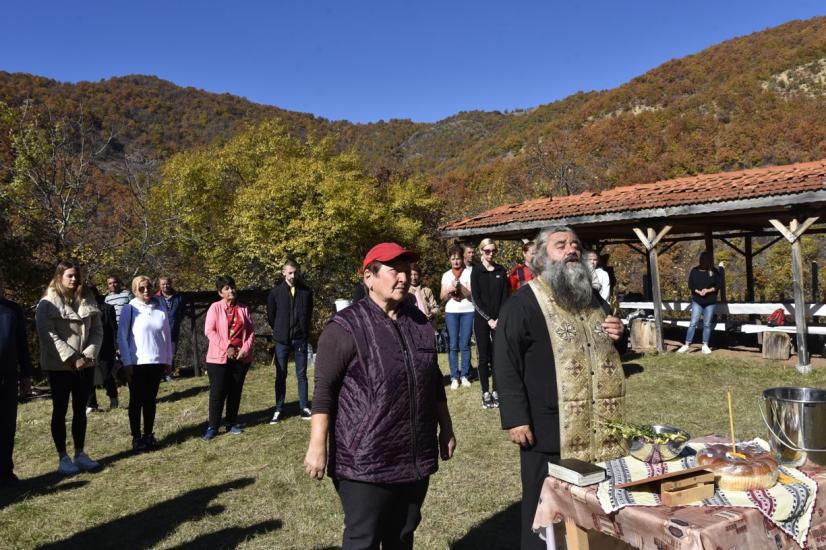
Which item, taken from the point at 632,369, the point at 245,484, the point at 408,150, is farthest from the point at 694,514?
the point at 408,150

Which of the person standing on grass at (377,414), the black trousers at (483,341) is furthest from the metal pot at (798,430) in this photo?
the black trousers at (483,341)

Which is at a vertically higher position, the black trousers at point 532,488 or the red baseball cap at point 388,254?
the red baseball cap at point 388,254

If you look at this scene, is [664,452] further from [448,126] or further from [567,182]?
[448,126]

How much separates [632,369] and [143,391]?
705 centimetres

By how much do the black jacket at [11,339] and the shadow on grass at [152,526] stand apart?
171 centimetres

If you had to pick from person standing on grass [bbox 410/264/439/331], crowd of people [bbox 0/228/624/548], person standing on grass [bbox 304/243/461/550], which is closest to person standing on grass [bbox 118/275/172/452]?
person standing on grass [bbox 410/264/439/331]

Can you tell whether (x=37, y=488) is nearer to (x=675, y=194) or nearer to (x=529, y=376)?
(x=529, y=376)

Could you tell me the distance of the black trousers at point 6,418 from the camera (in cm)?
520

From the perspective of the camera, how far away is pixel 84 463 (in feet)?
19.2

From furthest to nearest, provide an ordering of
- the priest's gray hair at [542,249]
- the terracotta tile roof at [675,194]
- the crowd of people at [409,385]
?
the terracotta tile roof at [675,194]
the priest's gray hair at [542,249]
the crowd of people at [409,385]

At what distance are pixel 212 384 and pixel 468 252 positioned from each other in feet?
11.1

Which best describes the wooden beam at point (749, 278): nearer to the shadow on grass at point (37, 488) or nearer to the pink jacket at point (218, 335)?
the pink jacket at point (218, 335)

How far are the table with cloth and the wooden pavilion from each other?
7.68m

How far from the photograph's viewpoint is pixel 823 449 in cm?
245
